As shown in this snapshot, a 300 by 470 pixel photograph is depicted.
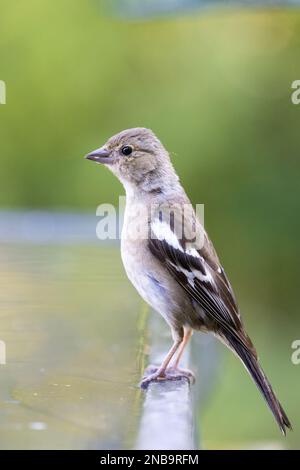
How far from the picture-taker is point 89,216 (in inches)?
236

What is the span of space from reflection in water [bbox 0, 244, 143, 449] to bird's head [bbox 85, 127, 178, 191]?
20.9 inches

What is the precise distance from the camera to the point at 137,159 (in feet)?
12.9

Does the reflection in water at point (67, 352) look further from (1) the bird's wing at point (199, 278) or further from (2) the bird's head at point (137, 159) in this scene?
(2) the bird's head at point (137, 159)

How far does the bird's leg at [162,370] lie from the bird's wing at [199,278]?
0.18 m

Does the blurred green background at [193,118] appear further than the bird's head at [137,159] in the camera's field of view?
Yes

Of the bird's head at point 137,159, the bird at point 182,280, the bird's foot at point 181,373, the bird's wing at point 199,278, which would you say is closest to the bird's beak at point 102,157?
the bird's head at point 137,159

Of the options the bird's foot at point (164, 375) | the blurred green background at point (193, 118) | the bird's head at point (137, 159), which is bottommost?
the bird's foot at point (164, 375)

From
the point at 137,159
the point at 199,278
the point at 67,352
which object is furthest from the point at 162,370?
the point at 137,159

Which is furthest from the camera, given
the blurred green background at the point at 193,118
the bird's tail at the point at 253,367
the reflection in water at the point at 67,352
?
the blurred green background at the point at 193,118

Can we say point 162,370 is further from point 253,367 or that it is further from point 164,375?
point 253,367

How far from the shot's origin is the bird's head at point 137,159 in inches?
152

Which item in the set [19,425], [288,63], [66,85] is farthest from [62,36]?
[19,425]

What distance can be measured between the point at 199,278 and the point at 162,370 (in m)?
0.51
